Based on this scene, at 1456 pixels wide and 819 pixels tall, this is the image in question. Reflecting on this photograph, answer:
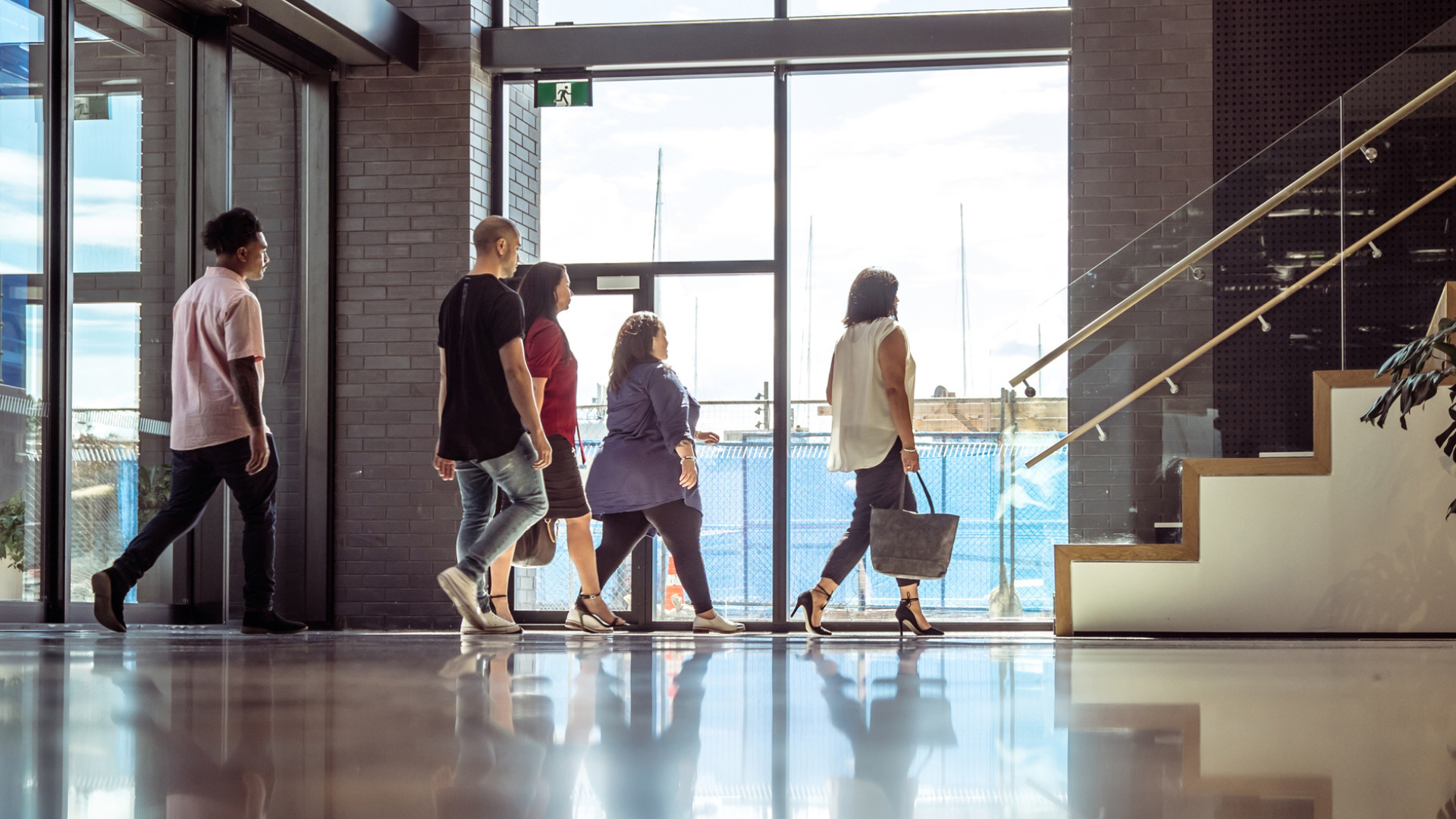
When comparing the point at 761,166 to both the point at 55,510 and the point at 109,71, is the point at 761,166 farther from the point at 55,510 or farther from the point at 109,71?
the point at 55,510

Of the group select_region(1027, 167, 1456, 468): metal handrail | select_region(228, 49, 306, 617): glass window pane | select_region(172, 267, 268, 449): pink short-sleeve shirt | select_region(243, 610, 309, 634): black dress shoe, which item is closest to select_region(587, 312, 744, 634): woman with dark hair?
select_region(243, 610, 309, 634): black dress shoe

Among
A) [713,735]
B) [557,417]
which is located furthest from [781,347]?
[713,735]

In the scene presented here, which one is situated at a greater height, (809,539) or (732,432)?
(732,432)

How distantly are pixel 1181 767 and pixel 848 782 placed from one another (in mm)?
469

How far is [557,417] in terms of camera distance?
14.0ft

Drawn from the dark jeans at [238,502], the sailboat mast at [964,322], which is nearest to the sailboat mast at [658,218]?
the sailboat mast at [964,322]

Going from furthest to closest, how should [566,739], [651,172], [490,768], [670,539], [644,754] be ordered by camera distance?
[651,172] → [670,539] → [566,739] → [644,754] → [490,768]

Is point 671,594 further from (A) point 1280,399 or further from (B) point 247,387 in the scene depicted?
(A) point 1280,399

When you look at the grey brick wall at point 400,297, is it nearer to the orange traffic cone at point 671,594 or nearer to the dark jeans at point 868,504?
the orange traffic cone at point 671,594

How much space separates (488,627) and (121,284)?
6.79 feet

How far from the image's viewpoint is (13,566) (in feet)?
13.0

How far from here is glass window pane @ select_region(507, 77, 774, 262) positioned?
19.8 ft

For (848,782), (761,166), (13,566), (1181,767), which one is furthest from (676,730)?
(761,166)

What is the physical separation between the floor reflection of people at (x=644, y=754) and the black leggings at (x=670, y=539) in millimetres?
1785
